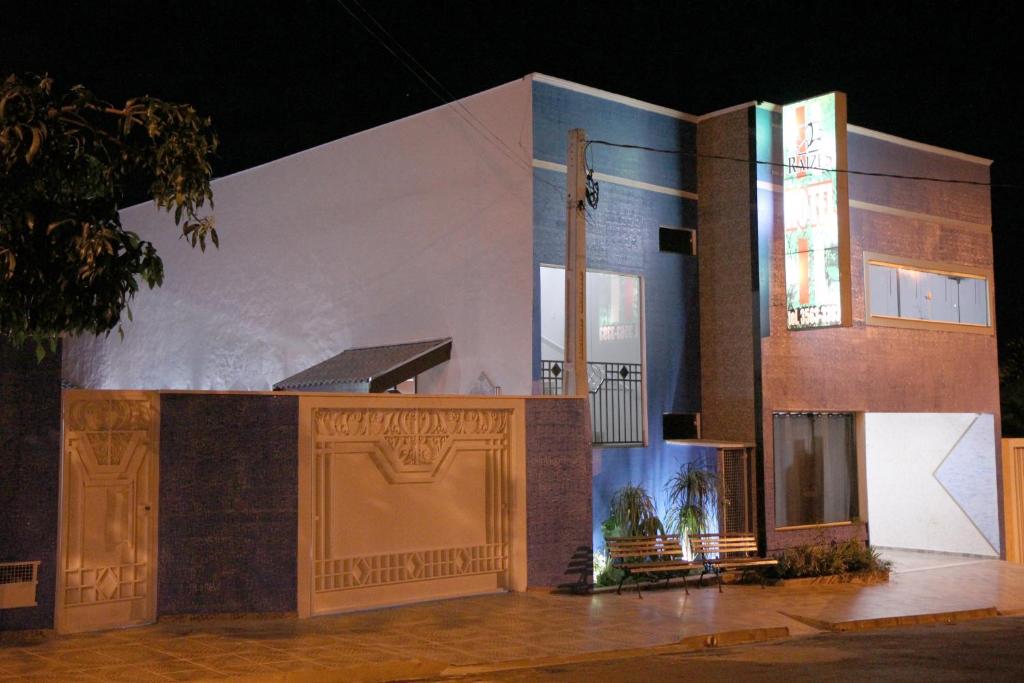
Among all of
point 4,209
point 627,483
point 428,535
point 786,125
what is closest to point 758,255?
point 786,125

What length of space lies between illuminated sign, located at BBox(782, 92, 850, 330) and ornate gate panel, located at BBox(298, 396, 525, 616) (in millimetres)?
5351

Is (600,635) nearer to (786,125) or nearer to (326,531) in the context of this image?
(326,531)

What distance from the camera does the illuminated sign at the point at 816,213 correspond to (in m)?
16.5

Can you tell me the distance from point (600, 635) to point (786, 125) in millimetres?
9368

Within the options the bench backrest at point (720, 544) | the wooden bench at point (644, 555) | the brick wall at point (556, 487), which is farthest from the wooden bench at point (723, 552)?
the brick wall at point (556, 487)

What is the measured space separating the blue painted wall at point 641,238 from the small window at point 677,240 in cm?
11

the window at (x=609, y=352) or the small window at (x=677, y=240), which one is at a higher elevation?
the small window at (x=677, y=240)

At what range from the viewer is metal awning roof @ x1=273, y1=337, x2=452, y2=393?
1633cm

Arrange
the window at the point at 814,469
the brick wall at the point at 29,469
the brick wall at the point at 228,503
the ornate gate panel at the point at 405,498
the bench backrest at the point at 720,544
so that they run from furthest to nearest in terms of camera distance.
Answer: the window at the point at 814,469, the bench backrest at the point at 720,544, the ornate gate panel at the point at 405,498, the brick wall at the point at 228,503, the brick wall at the point at 29,469

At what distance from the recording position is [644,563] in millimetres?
15109

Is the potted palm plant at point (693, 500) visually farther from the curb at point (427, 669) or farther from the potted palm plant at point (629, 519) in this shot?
the curb at point (427, 669)

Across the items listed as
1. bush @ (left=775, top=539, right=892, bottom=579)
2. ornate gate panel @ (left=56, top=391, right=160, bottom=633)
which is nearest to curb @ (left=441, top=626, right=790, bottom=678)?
bush @ (left=775, top=539, right=892, bottom=579)

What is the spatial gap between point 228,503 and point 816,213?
10023 millimetres

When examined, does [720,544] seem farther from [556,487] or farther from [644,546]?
[556,487]
